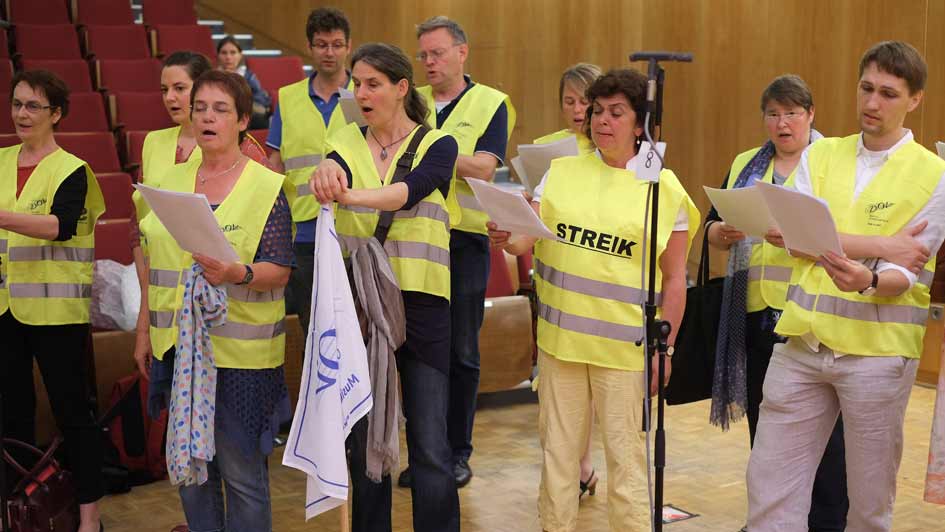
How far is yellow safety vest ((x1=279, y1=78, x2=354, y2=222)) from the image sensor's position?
4.02m

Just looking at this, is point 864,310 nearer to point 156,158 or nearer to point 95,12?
point 156,158

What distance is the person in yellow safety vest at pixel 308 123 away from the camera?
4031 millimetres

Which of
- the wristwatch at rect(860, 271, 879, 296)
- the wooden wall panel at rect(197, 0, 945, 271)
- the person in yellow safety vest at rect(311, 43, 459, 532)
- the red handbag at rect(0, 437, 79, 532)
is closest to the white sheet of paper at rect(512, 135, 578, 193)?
the person in yellow safety vest at rect(311, 43, 459, 532)

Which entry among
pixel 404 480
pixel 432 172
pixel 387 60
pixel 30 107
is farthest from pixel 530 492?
pixel 30 107

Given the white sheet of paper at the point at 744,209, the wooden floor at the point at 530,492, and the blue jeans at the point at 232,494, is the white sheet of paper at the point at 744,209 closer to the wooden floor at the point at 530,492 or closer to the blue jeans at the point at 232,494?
the wooden floor at the point at 530,492

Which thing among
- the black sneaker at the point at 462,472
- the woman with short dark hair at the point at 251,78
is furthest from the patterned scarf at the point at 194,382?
the woman with short dark hair at the point at 251,78

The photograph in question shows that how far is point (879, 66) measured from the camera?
109 inches

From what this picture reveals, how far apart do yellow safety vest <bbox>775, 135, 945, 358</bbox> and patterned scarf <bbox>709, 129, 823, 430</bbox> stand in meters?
0.71

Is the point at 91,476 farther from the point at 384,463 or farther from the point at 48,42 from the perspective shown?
the point at 48,42

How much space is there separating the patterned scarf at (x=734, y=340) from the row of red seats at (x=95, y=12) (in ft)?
20.1

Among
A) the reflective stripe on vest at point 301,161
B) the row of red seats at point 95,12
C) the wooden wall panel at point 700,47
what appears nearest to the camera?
the reflective stripe on vest at point 301,161

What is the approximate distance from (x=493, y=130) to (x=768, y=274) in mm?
1093

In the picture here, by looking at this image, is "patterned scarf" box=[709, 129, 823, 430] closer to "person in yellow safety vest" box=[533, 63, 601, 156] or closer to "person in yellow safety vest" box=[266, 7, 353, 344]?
"person in yellow safety vest" box=[533, 63, 601, 156]

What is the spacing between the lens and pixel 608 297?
308 centimetres
